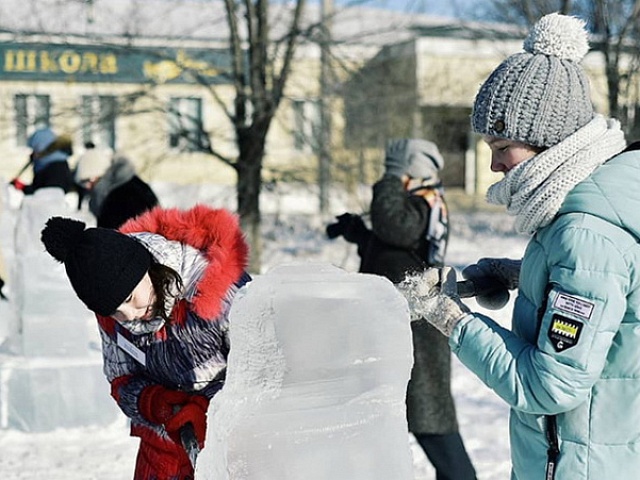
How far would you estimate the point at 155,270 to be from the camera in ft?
7.91

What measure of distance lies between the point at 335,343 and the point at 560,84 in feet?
2.67

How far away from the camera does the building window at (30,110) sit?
1213cm

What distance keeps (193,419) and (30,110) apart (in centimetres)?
1093

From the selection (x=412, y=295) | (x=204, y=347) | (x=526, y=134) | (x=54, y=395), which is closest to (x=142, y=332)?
(x=204, y=347)

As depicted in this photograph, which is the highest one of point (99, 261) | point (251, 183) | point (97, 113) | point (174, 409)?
point (97, 113)

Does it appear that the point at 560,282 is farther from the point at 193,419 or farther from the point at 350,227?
the point at 350,227

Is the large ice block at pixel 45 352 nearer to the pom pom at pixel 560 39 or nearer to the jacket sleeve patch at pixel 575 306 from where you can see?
the pom pom at pixel 560 39

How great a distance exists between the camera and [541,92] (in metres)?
2.10

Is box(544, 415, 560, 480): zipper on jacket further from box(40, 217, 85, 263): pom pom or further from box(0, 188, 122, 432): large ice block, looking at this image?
box(0, 188, 122, 432): large ice block

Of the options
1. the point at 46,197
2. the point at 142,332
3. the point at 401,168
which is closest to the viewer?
the point at 142,332

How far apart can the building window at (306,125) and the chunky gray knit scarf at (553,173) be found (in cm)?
1038

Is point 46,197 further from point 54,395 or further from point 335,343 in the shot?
point 335,343

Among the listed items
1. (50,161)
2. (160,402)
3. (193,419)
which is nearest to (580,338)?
(193,419)

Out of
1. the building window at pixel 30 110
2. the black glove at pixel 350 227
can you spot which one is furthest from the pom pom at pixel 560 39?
the building window at pixel 30 110
